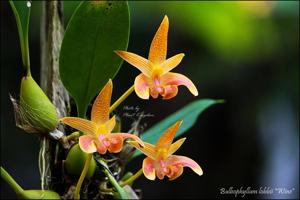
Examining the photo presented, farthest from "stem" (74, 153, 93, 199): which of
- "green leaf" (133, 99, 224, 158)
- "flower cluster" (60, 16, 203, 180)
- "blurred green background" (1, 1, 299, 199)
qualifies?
"blurred green background" (1, 1, 299, 199)

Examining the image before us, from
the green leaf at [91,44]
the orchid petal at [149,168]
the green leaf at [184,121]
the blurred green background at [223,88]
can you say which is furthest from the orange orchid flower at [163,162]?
the blurred green background at [223,88]

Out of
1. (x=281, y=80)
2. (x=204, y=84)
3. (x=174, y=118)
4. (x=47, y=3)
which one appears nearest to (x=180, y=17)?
(x=204, y=84)

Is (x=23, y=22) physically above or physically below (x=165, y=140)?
above

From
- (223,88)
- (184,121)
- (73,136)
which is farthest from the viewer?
(223,88)

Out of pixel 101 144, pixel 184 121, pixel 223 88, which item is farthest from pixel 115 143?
pixel 223 88

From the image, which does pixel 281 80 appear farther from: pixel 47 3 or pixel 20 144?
pixel 47 3

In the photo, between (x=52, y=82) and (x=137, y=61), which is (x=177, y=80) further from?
(x=52, y=82)

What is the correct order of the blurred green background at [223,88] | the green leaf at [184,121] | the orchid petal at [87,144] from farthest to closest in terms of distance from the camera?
the blurred green background at [223,88]
the green leaf at [184,121]
the orchid petal at [87,144]

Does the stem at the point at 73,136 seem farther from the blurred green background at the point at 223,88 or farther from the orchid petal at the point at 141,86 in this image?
the blurred green background at the point at 223,88
